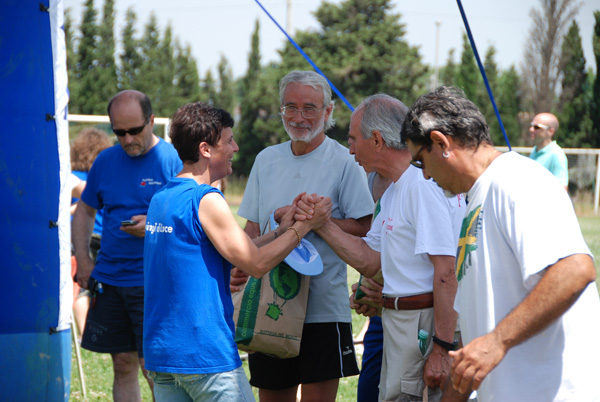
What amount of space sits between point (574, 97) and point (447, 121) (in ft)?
111

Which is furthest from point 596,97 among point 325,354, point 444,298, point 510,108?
point 444,298

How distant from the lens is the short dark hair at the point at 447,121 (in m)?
2.04

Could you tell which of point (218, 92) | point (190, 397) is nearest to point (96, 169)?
point (190, 397)

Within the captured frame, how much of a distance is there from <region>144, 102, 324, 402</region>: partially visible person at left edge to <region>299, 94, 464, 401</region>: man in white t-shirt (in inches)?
22.4

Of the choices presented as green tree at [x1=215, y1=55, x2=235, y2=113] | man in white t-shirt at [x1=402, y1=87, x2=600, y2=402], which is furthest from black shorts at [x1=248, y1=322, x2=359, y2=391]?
green tree at [x1=215, y1=55, x2=235, y2=113]

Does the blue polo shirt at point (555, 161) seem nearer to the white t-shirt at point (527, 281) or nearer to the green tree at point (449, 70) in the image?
the white t-shirt at point (527, 281)

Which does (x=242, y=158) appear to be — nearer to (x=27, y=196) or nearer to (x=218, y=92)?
(x=218, y=92)

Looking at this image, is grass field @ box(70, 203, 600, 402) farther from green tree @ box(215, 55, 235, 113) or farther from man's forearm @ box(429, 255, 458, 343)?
green tree @ box(215, 55, 235, 113)

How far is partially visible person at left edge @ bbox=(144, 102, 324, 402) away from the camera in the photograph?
2500 mm

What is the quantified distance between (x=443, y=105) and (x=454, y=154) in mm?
163

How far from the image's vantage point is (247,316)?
3137mm

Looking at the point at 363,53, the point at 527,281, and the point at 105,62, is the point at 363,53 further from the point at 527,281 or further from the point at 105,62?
the point at 527,281

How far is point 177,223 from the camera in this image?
2.52m

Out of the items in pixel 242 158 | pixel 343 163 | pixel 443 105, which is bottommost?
pixel 242 158
